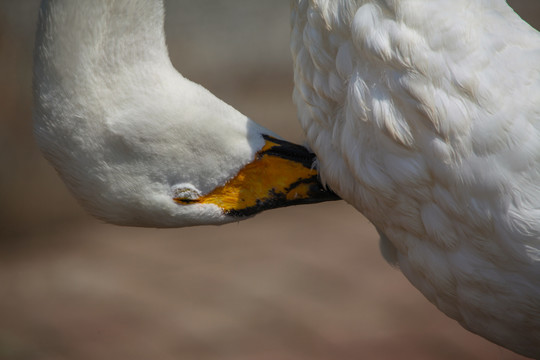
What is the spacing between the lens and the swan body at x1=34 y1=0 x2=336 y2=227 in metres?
1.87

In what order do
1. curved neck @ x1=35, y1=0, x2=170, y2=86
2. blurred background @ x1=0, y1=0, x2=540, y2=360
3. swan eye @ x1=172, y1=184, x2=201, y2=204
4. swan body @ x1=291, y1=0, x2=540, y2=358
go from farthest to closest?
1. blurred background @ x1=0, y1=0, x2=540, y2=360
2. swan eye @ x1=172, y1=184, x2=201, y2=204
3. curved neck @ x1=35, y1=0, x2=170, y2=86
4. swan body @ x1=291, y1=0, x2=540, y2=358

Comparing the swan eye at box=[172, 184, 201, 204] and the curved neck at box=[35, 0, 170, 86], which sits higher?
the curved neck at box=[35, 0, 170, 86]

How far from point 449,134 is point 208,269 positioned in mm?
2975

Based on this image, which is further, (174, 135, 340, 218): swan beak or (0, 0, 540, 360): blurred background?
(0, 0, 540, 360): blurred background

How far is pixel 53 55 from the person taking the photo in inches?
72.9

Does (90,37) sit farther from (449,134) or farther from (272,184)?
(449,134)

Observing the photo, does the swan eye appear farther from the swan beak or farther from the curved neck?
the curved neck

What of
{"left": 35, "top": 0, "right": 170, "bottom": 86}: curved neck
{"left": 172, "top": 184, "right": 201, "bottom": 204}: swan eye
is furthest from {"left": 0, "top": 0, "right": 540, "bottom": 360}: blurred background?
{"left": 35, "top": 0, "right": 170, "bottom": 86}: curved neck

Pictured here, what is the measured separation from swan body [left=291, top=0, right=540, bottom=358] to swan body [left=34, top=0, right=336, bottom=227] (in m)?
0.34

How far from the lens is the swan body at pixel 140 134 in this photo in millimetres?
1866

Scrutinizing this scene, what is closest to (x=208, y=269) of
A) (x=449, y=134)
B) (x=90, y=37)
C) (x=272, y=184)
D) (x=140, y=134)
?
(x=272, y=184)

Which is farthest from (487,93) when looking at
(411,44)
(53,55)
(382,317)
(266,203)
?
(382,317)

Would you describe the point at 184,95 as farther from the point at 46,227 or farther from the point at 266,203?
the point at 46,227

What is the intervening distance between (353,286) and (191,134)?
2.35m
